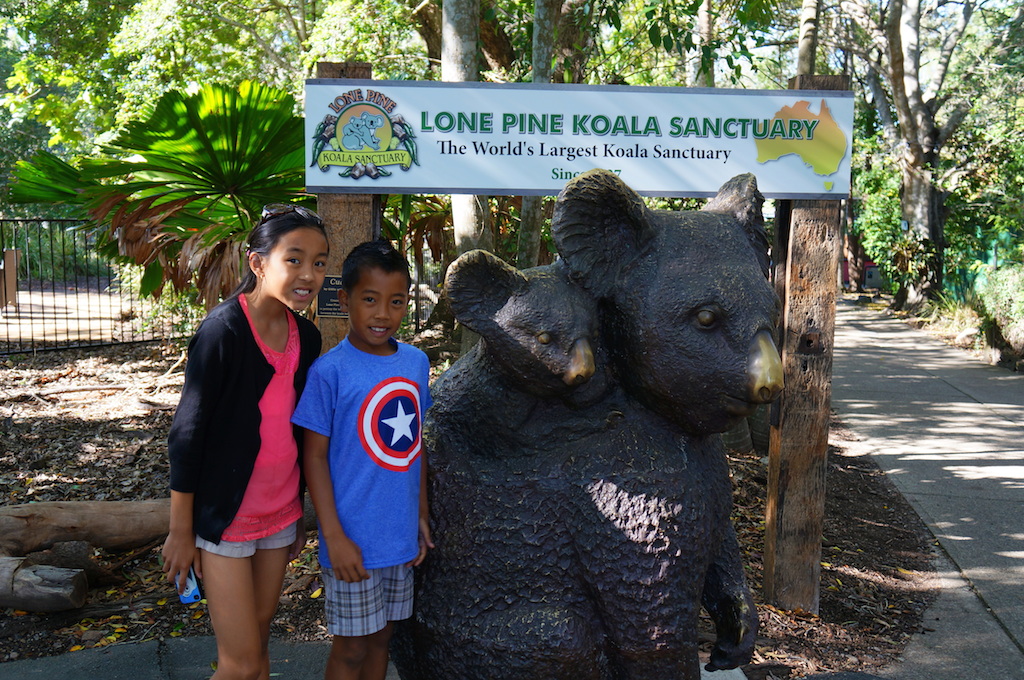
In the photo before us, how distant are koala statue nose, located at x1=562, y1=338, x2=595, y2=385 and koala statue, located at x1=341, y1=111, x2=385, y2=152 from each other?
1519 millimetres

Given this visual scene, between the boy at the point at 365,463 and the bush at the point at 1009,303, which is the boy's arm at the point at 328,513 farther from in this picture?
the bush at the point at 1009,303

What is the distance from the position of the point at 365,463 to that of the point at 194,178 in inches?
123

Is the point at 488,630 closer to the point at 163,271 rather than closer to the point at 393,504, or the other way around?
the point at 393,504

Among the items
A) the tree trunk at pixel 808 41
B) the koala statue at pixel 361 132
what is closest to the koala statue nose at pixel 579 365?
the koala statue at pixel 361 132

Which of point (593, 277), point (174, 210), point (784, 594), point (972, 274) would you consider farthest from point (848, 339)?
point (593, 277)

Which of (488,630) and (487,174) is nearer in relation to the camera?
(488,630)

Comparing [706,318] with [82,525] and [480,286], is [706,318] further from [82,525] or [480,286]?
[82,525]

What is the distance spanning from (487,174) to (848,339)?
12.1 metres

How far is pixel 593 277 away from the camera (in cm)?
188

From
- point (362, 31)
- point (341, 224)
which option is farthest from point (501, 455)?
point (362, 31)

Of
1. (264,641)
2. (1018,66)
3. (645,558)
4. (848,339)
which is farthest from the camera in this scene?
(1018,66)

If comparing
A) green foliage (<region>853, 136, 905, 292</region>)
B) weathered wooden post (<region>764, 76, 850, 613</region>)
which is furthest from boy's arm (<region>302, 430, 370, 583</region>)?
green foliage (<region>853, 136, 905, 292</region>)

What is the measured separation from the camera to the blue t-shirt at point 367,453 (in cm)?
198

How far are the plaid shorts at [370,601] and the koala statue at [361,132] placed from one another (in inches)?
60.7
